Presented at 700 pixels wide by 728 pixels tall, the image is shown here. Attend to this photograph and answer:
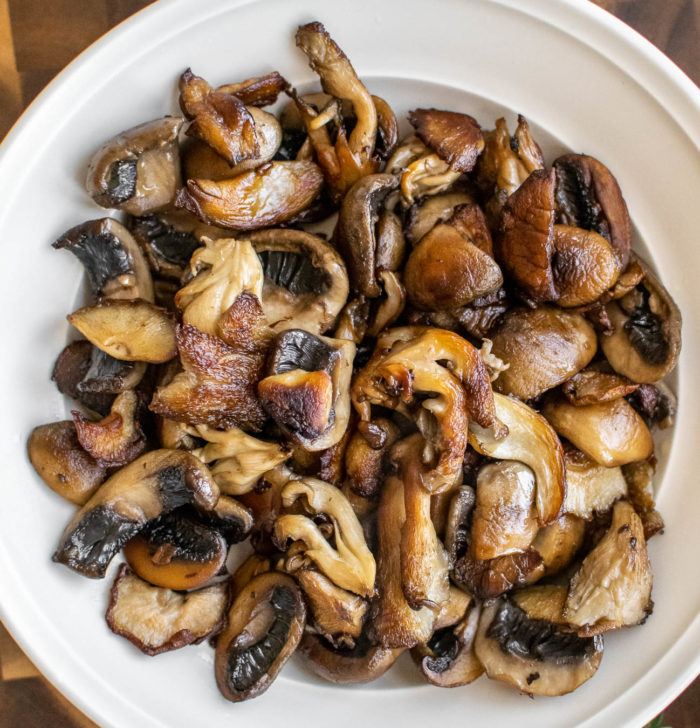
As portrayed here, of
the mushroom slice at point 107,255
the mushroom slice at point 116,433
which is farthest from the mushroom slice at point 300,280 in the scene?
the mushroom slice at point 116,433

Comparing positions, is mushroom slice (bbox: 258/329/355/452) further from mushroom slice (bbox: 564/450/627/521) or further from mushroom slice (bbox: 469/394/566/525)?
mushroom slice (bbox: 564/450/627/521)

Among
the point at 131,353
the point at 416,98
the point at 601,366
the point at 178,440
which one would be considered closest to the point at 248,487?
the point at 178,440

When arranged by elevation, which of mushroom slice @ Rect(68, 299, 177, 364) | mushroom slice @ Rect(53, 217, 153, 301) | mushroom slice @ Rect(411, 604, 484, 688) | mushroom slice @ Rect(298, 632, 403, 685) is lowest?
mushroom slice @ Rect(298, 632, 403, 685)

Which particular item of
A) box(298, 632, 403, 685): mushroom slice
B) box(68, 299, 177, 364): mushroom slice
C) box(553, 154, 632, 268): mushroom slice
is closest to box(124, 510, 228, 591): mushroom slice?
box(298, 632, 403, 685): mushroom slice

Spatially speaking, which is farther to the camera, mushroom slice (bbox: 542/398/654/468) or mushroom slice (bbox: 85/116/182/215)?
mushroom slice (bbox: 542/398/654/468)

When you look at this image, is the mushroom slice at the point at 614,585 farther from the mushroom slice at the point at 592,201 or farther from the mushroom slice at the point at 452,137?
the mushroom slice at the point at 452,137

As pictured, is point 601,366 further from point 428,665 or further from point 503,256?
point 428,665
